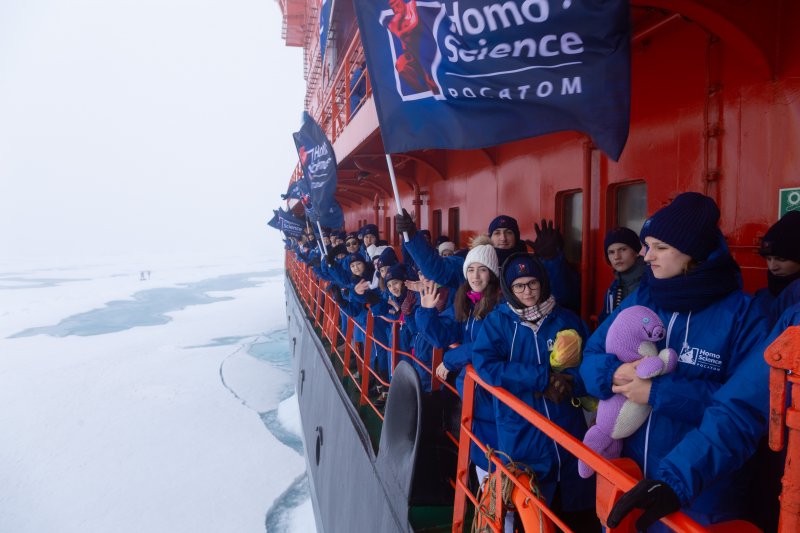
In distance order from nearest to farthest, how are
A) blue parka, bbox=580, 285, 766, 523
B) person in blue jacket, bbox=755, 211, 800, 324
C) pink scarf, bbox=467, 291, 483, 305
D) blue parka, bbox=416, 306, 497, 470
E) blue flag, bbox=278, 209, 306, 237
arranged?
blue parka, bbox=580, 285, 766, 523
person in blue jacket, bbox=755, 211, 800, 324
blue parka, bbox=416, 306, 497, 470
pink scarf, bbox=467, 291, 483, 305
blue flag, bbox=278, 209, 306, 237

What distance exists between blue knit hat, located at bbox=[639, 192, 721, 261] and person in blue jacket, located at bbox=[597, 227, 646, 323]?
1238mm

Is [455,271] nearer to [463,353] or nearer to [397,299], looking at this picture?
[397,299]

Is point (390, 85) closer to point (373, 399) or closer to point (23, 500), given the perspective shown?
point (373, 399)

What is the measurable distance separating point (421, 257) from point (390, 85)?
4.19ft

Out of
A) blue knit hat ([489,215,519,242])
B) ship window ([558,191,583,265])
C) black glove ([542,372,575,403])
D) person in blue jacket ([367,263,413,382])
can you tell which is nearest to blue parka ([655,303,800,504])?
black glove ([542,372,575,403])

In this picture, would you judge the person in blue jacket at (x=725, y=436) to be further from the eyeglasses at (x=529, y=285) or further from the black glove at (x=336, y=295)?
the black glove at (x=336, y=295)

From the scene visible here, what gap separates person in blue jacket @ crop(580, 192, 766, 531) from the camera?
151 cm

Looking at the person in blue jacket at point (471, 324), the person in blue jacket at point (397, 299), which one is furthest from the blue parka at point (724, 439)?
the person in blue jacket at point (397, 299)

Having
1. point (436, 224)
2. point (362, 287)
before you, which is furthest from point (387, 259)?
point (436, 224)

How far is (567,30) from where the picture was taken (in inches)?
84.7

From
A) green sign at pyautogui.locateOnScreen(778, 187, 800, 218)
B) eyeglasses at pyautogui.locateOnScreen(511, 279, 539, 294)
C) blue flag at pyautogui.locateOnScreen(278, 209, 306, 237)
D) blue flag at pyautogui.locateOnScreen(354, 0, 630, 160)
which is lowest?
eyeglasses at pyautogui.locateOnScreen(511, 279, 539, 294)

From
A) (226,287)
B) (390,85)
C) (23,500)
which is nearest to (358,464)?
(390,85)

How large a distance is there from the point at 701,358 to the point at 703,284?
25cm

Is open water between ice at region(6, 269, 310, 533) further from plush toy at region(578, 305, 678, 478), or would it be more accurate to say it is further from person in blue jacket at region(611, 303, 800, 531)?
person in blue jacket at region(611, 303, 800, 531)
